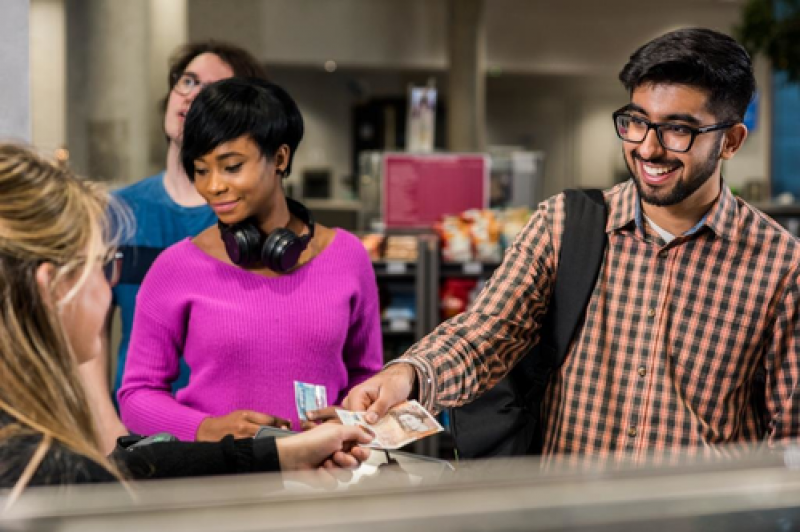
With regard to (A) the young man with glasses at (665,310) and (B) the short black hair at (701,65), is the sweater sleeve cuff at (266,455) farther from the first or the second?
(B) the short black hair at (701,65)

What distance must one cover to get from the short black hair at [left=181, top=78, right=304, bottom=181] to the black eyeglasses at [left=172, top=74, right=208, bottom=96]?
482mm

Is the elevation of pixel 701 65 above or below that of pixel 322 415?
above

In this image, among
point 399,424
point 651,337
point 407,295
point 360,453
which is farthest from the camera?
point 407,295

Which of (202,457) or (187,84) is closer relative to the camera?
(202,457)

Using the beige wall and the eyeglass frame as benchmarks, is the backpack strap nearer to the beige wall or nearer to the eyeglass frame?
the eyeglass frame

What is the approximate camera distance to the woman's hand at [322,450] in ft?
5.25

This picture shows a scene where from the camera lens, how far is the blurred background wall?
22.8 feet

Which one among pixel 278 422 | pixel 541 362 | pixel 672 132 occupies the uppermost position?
pixel 672 132

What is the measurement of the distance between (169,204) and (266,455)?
52.3 inches

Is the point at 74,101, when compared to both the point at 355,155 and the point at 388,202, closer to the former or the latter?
the point at 388,202

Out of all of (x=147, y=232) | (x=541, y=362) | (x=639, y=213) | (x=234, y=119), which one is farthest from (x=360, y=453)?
(x=147, y=232)

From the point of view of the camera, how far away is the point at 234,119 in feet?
7.21

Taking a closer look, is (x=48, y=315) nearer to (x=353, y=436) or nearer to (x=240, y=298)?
(x=353, y=436)

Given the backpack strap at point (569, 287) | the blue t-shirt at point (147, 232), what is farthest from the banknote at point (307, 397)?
the blue t-shirt at point (147, 232)
